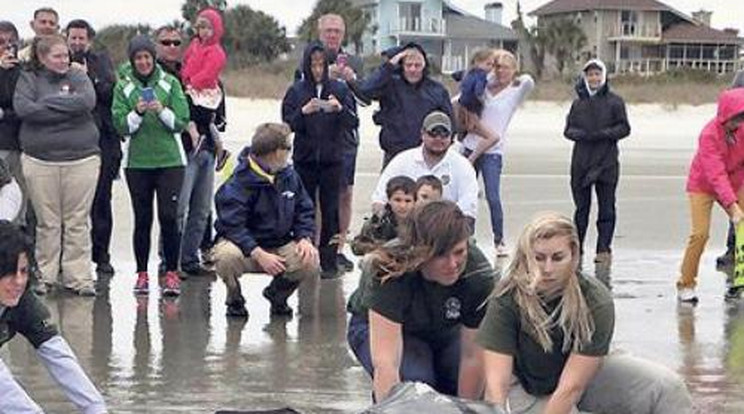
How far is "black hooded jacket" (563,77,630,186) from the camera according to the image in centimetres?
1151

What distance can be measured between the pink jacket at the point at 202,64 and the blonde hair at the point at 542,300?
5.38 metres

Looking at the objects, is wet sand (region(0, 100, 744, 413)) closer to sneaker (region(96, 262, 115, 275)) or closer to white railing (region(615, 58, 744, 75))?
sneaker (region(96, 262, 115, 275))

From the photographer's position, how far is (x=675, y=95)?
153 feet

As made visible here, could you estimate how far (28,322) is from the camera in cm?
555

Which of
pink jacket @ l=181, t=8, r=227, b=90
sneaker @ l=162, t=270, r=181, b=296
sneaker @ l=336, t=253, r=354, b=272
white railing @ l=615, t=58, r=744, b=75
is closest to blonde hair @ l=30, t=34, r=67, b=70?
pink jacket @ l=181, t=8, r=227, b=90

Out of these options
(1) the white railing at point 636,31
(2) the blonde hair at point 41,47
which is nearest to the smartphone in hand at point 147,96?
(2) the blonde hair at point 41,47

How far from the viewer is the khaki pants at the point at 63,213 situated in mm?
9352

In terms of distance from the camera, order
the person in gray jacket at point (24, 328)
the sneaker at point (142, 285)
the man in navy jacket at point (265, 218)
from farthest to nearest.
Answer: the sneaker at point (142, 285)
the man in navy jacket at point (265, 218)
the person in gray jacket at point (24, 328)

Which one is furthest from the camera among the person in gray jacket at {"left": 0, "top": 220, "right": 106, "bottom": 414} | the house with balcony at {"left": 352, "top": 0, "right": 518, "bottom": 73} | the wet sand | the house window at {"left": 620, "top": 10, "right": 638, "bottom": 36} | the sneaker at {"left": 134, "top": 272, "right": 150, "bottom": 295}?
the house window at {"left": 620, "top": 10, "right": 638, "bottom": 36}

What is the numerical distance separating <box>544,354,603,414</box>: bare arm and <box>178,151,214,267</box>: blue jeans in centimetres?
522

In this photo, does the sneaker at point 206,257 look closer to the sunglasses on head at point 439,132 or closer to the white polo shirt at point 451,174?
the white polo shirt at point 451,174

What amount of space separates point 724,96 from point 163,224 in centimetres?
391

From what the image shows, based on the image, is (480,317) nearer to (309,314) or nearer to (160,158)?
(309,314)

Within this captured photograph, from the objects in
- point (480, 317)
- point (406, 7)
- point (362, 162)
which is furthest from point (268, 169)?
point (406, 7)
